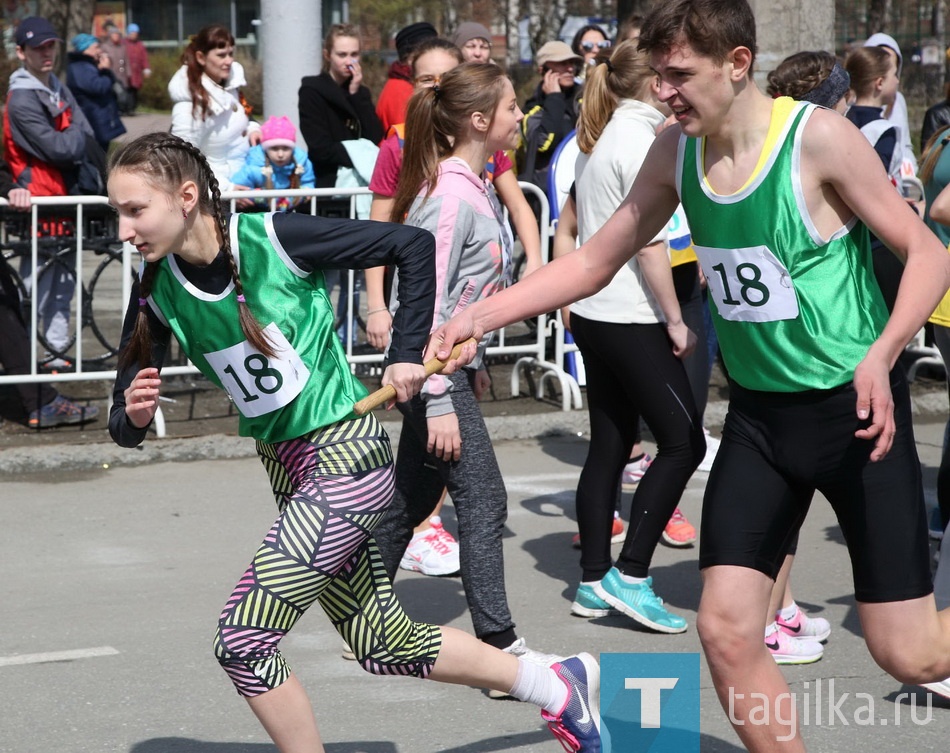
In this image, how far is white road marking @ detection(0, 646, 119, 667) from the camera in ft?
14.6

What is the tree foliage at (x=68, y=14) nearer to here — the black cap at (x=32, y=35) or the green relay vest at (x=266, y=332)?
the black cap at (x=32, y=35)

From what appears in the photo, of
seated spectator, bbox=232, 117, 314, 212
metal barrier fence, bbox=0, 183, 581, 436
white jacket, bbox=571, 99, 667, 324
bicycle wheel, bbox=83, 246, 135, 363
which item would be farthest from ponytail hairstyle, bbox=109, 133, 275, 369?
seated spectator, bbox=232, 117, 314, 212

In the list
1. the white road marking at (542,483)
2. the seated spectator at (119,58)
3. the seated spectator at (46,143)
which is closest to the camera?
the white road marking at (542,483)

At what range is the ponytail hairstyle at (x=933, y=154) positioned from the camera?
15.9ft

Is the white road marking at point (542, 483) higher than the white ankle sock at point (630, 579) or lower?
lower

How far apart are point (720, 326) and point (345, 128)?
6146 millimetres

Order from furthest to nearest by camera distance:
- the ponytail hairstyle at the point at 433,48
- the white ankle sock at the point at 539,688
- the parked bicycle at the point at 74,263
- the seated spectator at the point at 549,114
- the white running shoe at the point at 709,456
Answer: the seated spectator at the point at 549,114, the parked bicycle at the point at 74,263, the white running shoe at the point at 709,456, the ponytail hairstyle at the point at 433,48, the white ankle sock at the point at 539,688

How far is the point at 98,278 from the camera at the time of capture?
8055mm

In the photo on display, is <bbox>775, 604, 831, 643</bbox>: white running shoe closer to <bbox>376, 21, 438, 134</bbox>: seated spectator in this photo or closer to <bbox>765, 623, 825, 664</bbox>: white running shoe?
<bbox>765, 623, 825, 664</bbox>: white running shoe

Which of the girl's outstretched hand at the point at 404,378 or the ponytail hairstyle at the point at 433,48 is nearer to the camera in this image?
the girl's outstretched hand at the point at 404,378

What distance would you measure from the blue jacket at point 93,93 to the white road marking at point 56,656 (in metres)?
7.08

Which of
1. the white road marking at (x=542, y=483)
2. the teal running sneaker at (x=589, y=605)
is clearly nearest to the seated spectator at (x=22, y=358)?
the white road marking at (x=542, y=483)

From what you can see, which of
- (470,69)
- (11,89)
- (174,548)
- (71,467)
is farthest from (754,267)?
(11,89)

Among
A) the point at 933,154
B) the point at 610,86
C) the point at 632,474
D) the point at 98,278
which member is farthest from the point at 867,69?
the point at 98,278
